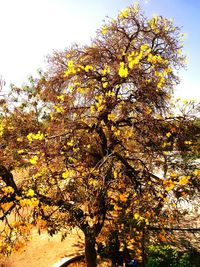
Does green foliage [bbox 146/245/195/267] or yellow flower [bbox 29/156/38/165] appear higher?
yellow flower [bbox 29/156/38/165]

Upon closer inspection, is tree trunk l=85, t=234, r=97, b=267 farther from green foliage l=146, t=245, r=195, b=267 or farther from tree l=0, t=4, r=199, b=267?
green foliage l=146, t=245, r=195, b=267

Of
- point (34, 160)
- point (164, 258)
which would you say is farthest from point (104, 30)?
point (164, 258)

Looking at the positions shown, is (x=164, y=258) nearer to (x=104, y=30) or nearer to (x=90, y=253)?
(x=90, y=253)

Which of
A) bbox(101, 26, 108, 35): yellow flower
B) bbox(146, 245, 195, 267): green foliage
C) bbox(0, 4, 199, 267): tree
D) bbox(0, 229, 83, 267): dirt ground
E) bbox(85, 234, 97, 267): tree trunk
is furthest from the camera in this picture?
bbox(101, 26, 108, 35): yellow flower

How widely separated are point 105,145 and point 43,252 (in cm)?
601


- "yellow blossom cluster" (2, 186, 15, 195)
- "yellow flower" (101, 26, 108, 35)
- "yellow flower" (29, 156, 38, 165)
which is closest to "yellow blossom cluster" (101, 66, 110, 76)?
"yellow flower" (101, 26, 108, 35)

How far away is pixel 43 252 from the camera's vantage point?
1178cm

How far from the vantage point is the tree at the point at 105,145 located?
22.3 ft

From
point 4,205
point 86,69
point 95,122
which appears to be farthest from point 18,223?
point 86,69

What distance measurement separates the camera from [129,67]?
28.8 feet

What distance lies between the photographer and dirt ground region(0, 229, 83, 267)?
36.2ft

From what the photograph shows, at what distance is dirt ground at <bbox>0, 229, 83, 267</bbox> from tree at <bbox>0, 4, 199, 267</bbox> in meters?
2.28

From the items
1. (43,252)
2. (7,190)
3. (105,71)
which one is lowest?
(43,252)

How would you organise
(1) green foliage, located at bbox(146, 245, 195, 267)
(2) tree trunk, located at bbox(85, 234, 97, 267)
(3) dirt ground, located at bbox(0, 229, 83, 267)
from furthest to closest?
(3) dirt ground, located at bbox(0, 229, 83, 267) < (1) green foliage, located at bbox(146, 245, 195, 267) < (2) tree trunk, located at bbox(85, 234, 97, 267)
